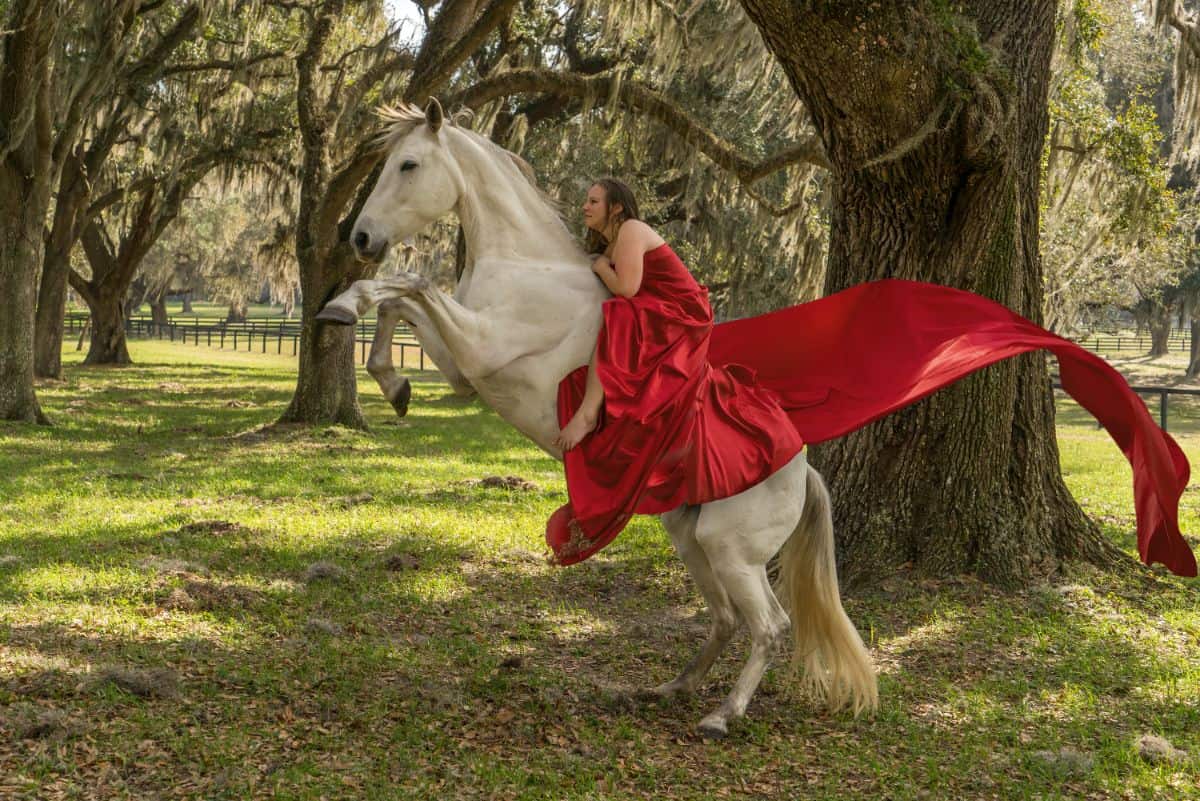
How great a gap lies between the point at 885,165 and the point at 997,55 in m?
0.73

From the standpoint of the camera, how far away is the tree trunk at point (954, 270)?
537 cm

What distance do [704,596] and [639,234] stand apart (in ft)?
5.09

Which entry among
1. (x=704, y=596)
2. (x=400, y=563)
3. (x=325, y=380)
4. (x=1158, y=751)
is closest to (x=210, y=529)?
(x=400, y=563)

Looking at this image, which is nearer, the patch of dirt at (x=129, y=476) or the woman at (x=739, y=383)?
the woman at (x=739, y=383)

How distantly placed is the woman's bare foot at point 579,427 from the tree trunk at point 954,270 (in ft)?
7.42

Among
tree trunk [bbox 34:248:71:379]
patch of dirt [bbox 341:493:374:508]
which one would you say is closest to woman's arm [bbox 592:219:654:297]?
patch of dirt [bbox 341:493:374:508]

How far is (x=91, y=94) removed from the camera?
13.0 meters

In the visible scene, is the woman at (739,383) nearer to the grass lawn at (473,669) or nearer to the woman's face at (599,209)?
the woman's face at (599,209)

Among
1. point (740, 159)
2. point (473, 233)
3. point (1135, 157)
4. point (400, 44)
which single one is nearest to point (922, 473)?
point (473, 233)

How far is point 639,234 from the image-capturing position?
3.99 meters

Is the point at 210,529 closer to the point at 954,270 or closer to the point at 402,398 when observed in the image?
the point at 402,398

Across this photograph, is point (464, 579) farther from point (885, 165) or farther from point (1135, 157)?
point (1135, 157)

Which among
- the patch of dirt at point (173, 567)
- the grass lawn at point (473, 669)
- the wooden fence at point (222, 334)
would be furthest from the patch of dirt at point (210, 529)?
the wooden fence at point (222, 334)

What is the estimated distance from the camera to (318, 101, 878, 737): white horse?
3.86 m
